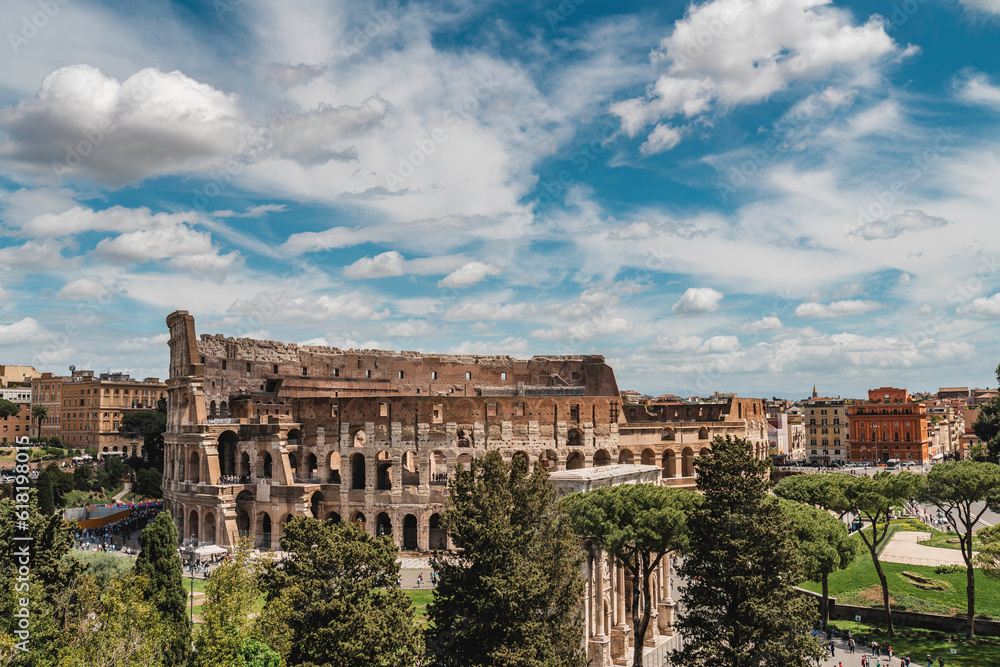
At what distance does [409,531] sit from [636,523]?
96.1ft

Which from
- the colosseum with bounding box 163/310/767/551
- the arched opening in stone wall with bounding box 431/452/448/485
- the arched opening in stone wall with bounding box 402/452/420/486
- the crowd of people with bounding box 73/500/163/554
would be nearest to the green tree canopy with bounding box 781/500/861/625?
the colosseum with bounding box 163/310/767/551

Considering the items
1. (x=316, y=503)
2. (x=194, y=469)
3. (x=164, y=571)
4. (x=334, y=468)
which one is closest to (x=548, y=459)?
(x=334, y=468)

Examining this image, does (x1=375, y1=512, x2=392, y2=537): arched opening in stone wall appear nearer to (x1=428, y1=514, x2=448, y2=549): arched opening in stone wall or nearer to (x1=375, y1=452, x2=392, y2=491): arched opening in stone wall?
(x1=375, y1=452, x2=392, y2=491): arched opening in stone wall

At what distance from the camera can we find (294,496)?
54500 millimetres

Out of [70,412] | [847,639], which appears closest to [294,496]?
[847,639]

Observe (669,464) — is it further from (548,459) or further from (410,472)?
(410,472)

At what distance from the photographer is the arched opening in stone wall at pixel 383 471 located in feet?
184

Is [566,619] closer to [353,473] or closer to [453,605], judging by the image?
[453,605]

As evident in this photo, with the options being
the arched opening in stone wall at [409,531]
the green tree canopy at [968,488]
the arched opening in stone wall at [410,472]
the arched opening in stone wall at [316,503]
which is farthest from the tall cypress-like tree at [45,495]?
the green tree canopy at [968,488]

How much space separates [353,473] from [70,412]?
70870mm

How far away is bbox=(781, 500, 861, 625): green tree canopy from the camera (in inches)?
1323

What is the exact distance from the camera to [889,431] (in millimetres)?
104812

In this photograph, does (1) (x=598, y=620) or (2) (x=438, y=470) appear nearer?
(1) (x=598, y=620)

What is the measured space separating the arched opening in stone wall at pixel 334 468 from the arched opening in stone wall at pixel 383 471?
3257 mm
